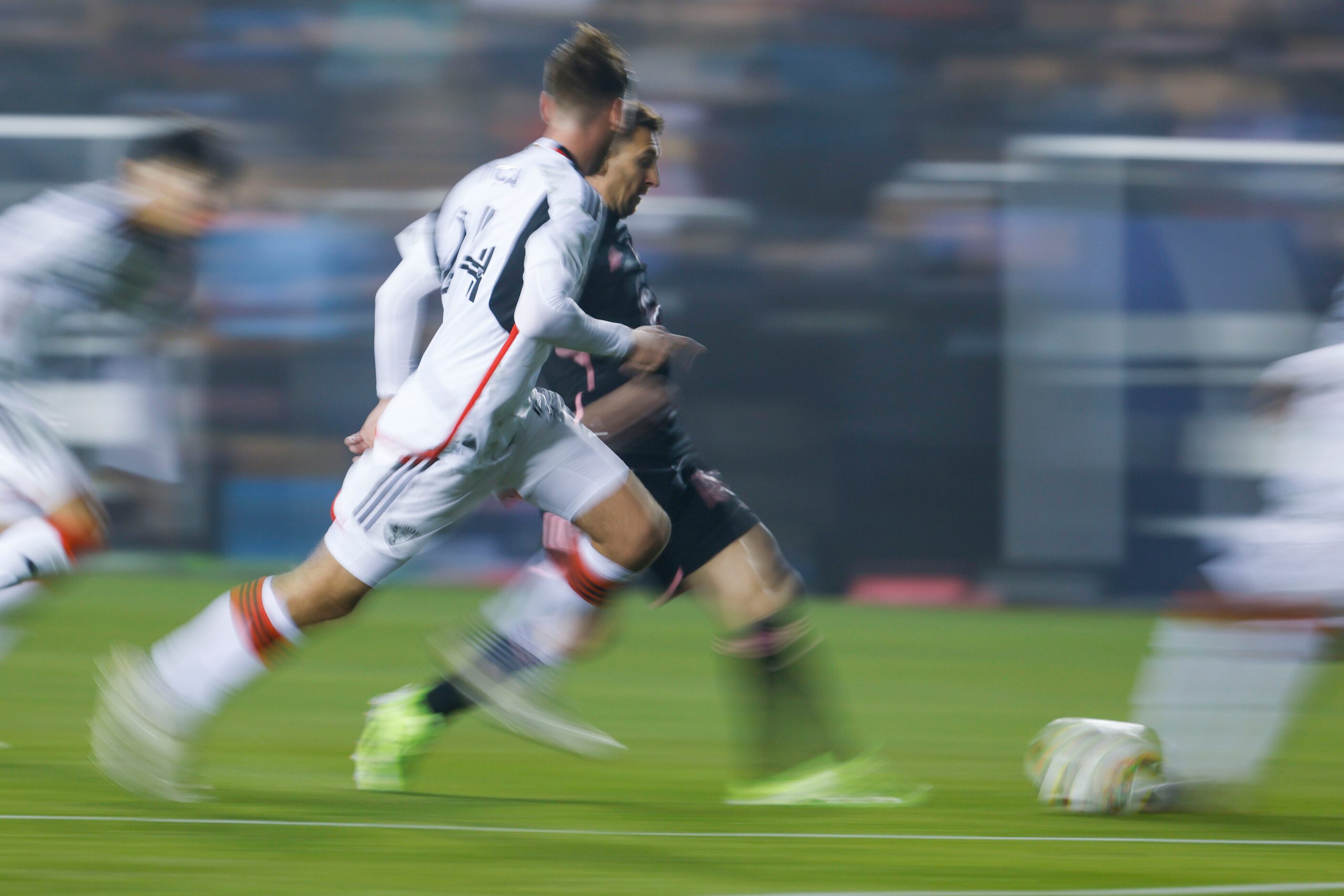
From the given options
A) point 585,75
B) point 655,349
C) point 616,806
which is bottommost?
point 616,806

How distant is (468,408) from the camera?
3760mm

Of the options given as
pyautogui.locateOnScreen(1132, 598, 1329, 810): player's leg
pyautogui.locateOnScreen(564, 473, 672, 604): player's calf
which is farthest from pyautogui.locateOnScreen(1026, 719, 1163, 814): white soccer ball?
pyautogui.locateOnScreen(564, 473, 672, 604): player's calf

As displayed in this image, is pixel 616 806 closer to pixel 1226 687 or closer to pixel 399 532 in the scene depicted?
pixel 399 532

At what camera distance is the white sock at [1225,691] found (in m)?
3.98

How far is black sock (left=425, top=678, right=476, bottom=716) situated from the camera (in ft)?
14.0

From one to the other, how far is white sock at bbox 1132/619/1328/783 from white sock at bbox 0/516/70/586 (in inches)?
99.1

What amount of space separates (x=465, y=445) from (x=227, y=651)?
0.62m

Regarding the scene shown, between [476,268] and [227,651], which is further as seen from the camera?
[476,268]

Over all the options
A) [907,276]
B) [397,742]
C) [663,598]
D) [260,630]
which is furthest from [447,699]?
[907,276]

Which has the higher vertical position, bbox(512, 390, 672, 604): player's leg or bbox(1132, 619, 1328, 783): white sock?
bbox(512, 390, 672, 604): player's leg

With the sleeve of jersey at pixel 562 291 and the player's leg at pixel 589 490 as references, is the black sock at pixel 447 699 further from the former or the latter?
the sleeve of jersey at pixel 562 291

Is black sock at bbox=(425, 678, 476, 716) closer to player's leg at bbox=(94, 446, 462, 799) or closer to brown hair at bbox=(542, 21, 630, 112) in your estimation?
player's leg at bbox=(94, 446, 462, 799)

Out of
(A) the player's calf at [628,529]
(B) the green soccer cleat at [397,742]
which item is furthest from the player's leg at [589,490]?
(B) the green soccer cleat at [397,742]

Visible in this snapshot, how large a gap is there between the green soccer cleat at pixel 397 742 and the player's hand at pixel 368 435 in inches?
23.3
